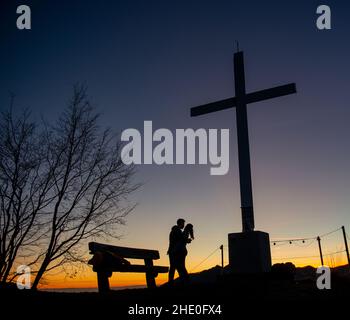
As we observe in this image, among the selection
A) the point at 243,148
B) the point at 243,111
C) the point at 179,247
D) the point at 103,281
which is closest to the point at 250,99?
the point at 243,111

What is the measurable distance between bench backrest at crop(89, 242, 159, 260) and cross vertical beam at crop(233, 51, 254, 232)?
318 centimetres

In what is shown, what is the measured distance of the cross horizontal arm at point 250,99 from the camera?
12289mm

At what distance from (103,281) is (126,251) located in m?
1.06

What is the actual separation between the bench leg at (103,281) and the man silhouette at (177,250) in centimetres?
236

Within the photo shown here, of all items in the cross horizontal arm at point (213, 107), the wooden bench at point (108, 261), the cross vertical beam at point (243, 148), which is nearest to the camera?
the wooden bench at point (108, 261)

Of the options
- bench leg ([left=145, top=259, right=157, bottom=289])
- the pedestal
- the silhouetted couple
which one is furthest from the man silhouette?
the pedestal

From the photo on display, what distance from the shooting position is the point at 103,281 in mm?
7418

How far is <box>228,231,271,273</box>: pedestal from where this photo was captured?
10547 millimetres

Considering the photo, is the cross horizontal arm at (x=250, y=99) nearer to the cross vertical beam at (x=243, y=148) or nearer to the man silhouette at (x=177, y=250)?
the cross vertical beam at (x=243, y=148)

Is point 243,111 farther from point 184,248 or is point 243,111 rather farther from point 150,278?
point 150,278

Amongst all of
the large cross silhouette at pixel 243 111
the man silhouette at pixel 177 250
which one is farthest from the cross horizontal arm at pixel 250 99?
the man silhouette at pixel 177 250

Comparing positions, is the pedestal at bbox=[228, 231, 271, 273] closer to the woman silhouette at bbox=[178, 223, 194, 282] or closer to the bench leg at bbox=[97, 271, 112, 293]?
the woman silhouette at bbox=[178, 223, 194, 282]
